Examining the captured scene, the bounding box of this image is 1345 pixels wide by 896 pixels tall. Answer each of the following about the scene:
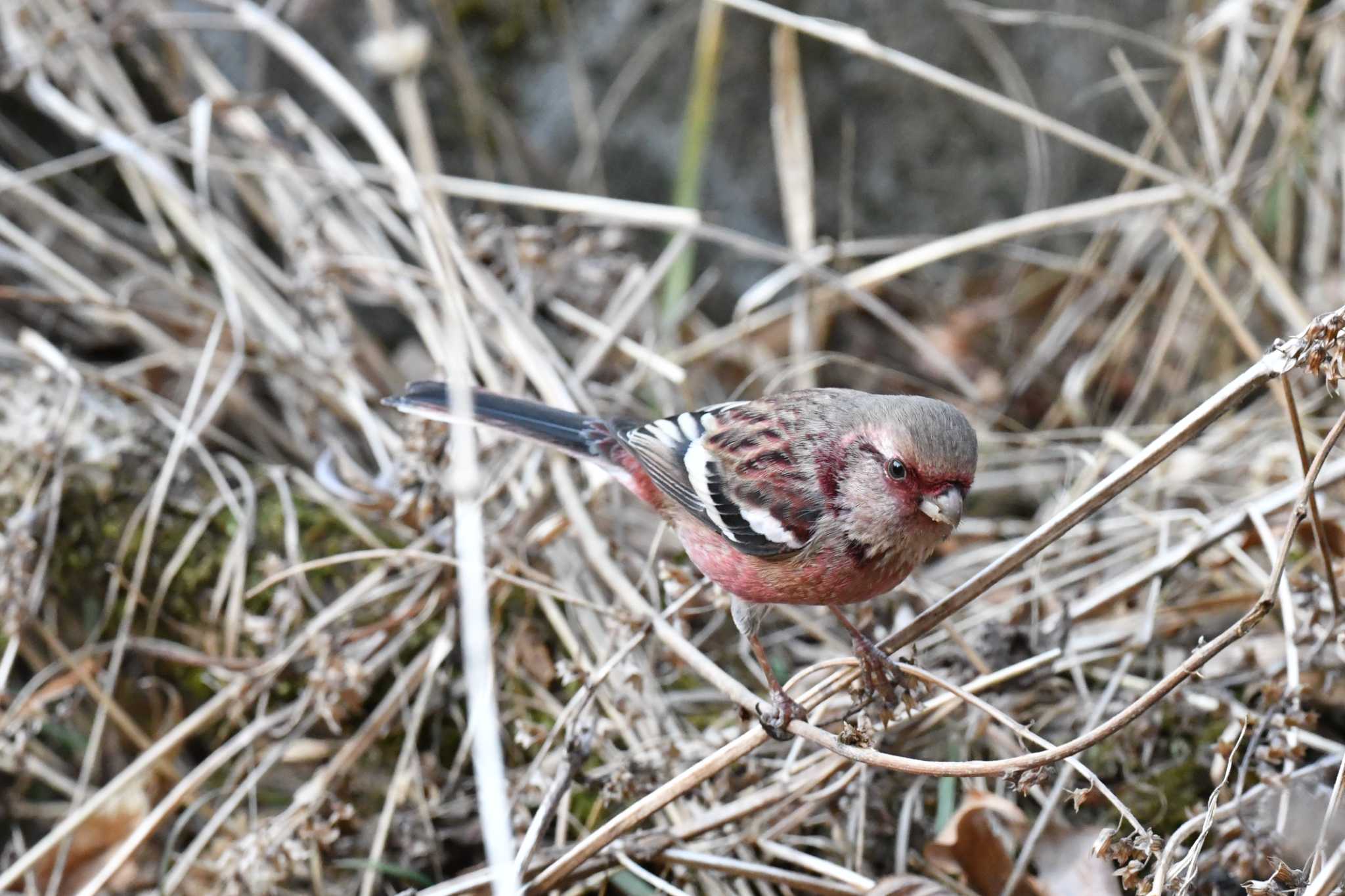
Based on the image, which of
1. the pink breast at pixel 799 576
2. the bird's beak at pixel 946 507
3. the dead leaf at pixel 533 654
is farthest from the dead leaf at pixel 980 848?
the dead leaf at pixel 533 654

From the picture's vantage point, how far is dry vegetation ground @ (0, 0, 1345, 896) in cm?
262

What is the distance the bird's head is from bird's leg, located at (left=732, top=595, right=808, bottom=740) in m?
0.38

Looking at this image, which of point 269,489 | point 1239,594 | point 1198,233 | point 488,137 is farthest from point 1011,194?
point 269,489

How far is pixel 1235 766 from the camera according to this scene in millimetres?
2713

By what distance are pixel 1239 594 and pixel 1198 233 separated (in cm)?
177

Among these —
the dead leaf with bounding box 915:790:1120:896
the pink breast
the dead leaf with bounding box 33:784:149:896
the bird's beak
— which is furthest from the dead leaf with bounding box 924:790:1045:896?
the dead leaf with bounding box 33:784:149:896

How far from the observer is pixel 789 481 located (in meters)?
2.84

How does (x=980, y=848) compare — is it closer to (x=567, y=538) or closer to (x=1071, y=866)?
(x=1071, y=866)

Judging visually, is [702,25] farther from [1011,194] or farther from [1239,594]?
[1239,594]

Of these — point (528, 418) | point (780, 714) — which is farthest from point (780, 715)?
point (528, 418)

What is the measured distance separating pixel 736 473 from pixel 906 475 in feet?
1.60

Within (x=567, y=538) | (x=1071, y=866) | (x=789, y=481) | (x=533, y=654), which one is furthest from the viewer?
(x=567, y=538)

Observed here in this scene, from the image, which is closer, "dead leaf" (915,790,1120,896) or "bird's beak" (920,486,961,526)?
"bird's beak" (920,486,961,526)

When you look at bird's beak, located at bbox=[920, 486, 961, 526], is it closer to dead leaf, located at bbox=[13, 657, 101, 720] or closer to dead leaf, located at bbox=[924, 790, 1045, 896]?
dead leaf, located at bbox=[924, 790, 1045, 896]
